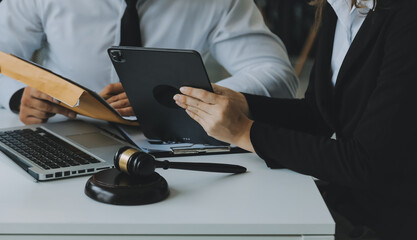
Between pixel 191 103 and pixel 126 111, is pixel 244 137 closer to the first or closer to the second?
pixel 191 103

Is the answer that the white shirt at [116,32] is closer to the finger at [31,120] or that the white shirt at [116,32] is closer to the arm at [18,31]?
the arm at [18,31]

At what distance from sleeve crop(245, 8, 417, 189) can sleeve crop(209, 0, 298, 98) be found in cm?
58

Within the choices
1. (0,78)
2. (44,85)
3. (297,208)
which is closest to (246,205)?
(297,208)

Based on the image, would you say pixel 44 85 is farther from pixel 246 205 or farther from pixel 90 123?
pixel 246 205

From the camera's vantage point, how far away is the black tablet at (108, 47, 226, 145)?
3.43 feet

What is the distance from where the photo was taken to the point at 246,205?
86 centimetres

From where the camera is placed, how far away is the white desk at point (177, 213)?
2.54 feet

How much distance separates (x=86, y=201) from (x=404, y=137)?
538 mm

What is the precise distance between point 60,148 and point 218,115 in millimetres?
318

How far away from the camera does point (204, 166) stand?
3.21 ft

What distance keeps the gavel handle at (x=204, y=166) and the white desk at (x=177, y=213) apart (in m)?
0.02

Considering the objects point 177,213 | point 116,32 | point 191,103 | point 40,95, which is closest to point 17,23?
point 116,32

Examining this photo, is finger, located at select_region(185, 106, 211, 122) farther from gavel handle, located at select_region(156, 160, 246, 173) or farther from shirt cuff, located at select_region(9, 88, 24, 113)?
shirt cuff, located at select_region(9, 88, 24, 113)

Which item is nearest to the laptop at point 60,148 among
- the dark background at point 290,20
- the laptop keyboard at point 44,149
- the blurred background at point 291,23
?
the laptop keyboard at point 44,149
